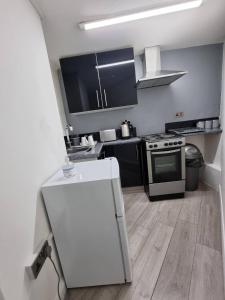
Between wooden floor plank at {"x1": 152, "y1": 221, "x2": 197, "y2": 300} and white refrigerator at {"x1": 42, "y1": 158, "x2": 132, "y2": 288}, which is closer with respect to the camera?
white refrigerator at {"x1": 42, "y1": 158, "x2": 132, "y2": 288}

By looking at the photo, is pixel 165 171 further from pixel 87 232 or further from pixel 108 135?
pixel 87 232

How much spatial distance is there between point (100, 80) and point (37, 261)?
93.8 inches

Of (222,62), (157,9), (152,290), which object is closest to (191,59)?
(222,62)

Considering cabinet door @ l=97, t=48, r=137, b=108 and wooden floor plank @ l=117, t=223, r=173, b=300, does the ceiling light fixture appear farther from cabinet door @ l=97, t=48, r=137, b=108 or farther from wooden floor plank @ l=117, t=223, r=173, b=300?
wooden floor plank @ l=117, t=223, r=173, b=300

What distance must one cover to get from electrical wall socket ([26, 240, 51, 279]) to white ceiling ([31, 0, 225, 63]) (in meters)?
1.85

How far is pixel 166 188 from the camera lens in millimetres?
2434

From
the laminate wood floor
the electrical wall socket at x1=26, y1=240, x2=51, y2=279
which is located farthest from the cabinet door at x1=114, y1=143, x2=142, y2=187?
the electrical wall socket at x1=26, y1=240, x2=51, y2=279

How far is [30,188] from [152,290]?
1.19m

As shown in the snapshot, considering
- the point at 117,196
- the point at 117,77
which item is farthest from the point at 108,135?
the point at 117,196

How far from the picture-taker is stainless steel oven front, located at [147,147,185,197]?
7.75 feet

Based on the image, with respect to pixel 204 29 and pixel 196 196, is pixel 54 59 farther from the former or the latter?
pixel 196 196

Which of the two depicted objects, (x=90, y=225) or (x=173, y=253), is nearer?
(x=90, y=225)

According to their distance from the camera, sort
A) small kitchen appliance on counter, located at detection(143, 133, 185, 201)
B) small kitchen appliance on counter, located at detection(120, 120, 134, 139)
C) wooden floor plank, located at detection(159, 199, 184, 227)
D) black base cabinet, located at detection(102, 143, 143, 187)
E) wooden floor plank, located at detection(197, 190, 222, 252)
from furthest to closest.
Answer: small kitchen appliance on counter, located at detection(120, 120, 134, 139) < black base cabinet, located at detection(102, 143, 143, 187) < small kitchen appliance on counter, located at detection(143, 133, 185, 201) < wooden floor plank, located at detection(159, 199, 184, 227) < wooden floor plank, located at detection(197, 190, 222, 252)

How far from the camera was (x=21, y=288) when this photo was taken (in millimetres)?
817
